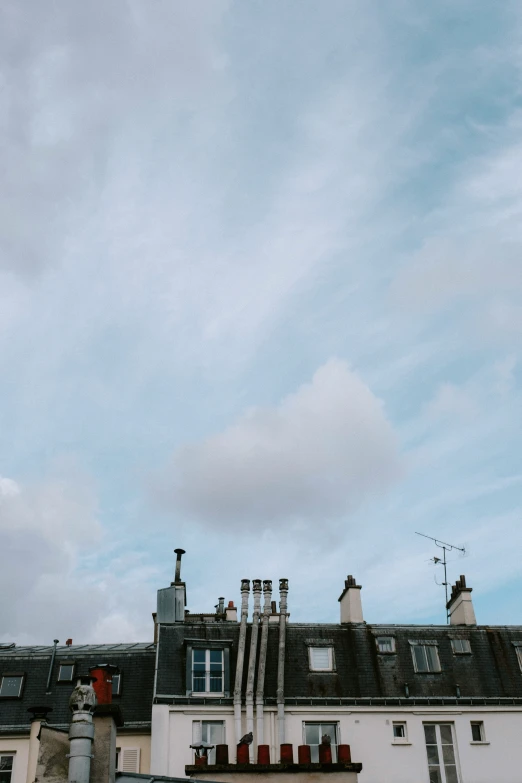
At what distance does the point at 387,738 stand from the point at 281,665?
450 centimetres

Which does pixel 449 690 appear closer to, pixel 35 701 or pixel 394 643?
pixel 394 643

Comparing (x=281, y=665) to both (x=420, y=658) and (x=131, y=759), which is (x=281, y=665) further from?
(x=131, y=759)

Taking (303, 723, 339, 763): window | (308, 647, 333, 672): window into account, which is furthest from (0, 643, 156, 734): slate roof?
(308, 647, 333, 672): window

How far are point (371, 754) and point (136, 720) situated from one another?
27.8ft

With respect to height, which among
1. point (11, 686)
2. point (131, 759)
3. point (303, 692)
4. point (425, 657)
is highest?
point (425, 657)

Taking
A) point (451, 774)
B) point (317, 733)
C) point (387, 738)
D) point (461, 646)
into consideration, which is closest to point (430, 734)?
point (451, 774)

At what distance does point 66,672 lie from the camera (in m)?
29.9

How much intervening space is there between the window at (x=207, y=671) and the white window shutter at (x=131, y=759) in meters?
2.83

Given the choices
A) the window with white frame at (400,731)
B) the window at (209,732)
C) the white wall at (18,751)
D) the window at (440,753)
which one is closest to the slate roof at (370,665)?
the window at (209,732)

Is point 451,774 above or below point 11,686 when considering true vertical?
below

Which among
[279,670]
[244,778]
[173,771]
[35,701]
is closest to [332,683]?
[279,670]

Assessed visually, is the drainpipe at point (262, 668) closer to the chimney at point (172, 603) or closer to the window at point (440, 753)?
the chimney at point (172, 603)

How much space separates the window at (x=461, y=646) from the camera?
3078cm

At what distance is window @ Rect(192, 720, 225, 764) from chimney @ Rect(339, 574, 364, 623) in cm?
711
